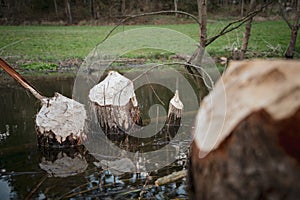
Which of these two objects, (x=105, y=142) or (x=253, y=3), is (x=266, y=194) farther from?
(x=253, y=3)

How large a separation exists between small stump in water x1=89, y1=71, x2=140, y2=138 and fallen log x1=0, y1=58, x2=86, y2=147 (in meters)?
0.41

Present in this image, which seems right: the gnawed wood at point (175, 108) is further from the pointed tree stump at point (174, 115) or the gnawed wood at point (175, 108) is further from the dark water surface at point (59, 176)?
the dark water surface at point (59, 176)

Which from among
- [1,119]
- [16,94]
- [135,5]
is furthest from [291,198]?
[135,5]

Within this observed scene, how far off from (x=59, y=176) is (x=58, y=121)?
94 centimetres

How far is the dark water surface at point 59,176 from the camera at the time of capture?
319 centimetres

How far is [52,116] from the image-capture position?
14.4ft

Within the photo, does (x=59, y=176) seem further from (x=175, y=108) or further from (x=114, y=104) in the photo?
(x=175, y=108)

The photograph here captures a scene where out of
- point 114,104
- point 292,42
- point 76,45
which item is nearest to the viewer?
point 114,104

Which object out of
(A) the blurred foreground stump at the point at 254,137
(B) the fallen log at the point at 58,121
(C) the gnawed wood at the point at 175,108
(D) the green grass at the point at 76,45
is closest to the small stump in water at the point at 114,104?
(B) the fallen log at the point at 58,121

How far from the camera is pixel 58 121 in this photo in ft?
14.4

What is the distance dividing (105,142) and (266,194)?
12.5 ft

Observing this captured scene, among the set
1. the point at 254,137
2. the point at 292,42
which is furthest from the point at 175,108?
the point at 292,42

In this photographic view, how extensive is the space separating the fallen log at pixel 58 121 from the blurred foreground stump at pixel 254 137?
3.29 m

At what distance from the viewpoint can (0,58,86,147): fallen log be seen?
4402 mm
